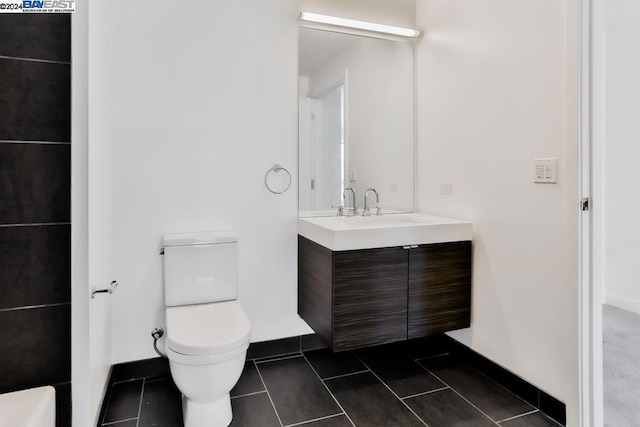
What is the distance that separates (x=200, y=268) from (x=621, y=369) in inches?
98.5

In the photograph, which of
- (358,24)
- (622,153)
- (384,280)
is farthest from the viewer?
(622,153)

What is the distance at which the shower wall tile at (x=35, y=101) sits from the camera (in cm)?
143

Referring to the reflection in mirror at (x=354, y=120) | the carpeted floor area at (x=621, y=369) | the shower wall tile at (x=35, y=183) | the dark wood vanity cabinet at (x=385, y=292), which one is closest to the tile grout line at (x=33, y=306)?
the shower wall tile at (x=35, y=183)

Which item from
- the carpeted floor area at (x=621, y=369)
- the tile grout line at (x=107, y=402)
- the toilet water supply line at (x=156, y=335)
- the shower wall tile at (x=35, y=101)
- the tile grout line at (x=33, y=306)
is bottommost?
the tile grout line at (x=107, y=402)

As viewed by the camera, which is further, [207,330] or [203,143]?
[203,143]

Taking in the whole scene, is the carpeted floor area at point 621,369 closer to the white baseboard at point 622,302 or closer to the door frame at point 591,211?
the white baseboard at point 622,302

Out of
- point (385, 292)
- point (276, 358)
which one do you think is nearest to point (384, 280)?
point (385, 292)

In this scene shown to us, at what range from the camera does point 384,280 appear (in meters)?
2.13

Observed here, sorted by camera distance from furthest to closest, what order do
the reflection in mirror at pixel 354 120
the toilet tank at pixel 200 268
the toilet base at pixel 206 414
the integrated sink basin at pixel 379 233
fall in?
the reflection in mirror at pixel 354 120
the toilet tank at pixel 200 268
the integrated sink basin at pixel 379 233
the toilet base at pixel 206 414

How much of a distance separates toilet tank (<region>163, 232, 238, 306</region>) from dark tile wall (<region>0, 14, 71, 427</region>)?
67cm

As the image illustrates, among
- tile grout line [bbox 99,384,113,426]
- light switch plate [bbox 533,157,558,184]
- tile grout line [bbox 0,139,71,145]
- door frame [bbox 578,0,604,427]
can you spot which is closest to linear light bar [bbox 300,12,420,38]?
door frame [bbox 578,0,604,427]

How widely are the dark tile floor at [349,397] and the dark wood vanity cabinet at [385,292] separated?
0.27 meters

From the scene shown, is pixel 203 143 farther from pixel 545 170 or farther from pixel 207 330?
pixel 545 170

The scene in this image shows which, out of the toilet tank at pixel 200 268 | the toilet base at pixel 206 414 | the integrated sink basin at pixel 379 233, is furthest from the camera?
the toilet tank at pixel 200 268
